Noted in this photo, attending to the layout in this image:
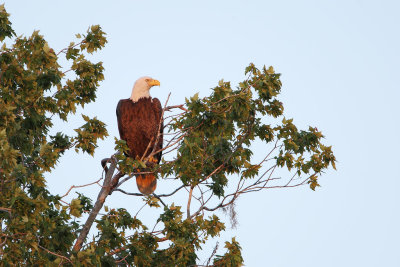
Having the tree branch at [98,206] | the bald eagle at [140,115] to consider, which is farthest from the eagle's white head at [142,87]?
the tree branch at [98,206]

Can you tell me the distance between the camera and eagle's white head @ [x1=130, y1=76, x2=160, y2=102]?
955cm

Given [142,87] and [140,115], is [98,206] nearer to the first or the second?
[140,115]

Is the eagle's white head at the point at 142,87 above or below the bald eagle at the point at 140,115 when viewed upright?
above

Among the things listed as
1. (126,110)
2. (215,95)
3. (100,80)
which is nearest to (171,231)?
(215,95)

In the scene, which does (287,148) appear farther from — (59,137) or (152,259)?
(59,137)

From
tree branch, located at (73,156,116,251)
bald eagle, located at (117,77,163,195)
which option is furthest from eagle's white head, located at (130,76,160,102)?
tree branch, located at (73,156,116,251)

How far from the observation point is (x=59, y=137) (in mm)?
8125

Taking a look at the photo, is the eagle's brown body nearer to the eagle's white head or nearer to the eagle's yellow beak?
the eagle's white head

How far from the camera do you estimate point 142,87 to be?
31.6 ft

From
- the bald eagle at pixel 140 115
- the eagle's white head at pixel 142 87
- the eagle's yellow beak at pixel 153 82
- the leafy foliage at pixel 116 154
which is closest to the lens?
the leafy foliage at pixel 116 154

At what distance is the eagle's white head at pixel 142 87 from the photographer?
955 cm

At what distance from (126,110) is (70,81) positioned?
6.31 ft

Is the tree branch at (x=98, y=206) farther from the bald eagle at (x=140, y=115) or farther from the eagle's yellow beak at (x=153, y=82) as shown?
the eagle's yellow beak at (x=153, y=82)

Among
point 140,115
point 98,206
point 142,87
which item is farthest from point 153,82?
point 98,206
